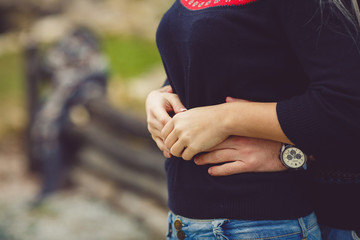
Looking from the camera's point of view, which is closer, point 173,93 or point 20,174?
point 173,93

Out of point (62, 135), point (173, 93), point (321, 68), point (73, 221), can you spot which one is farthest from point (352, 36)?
point (62, 135)

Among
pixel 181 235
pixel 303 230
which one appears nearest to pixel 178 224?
pixel 181 235

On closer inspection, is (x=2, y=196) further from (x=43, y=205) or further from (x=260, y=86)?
(x=260, y=86)

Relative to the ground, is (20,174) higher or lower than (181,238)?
higher

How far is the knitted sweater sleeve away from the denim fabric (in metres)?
0.30

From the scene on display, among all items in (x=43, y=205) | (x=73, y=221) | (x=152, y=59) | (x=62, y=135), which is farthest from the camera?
(x=152, y=59)

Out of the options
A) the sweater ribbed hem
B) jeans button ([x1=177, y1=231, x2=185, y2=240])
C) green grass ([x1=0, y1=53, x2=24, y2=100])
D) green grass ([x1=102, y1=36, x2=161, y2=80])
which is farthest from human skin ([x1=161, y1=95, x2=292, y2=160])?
green grass ([x1=0, y1=53, x2=24, y2=100])

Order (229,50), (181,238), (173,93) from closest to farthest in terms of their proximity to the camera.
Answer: (229,50) → (181,238) → (173,93)

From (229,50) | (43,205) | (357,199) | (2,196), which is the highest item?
(2,196)

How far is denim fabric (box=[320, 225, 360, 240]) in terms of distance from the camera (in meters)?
1.25

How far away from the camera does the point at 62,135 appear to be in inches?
212

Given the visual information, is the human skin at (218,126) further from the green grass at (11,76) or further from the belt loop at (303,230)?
the green grass at (11,76)

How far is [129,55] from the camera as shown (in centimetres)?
1027

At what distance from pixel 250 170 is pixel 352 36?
17.1 inches
